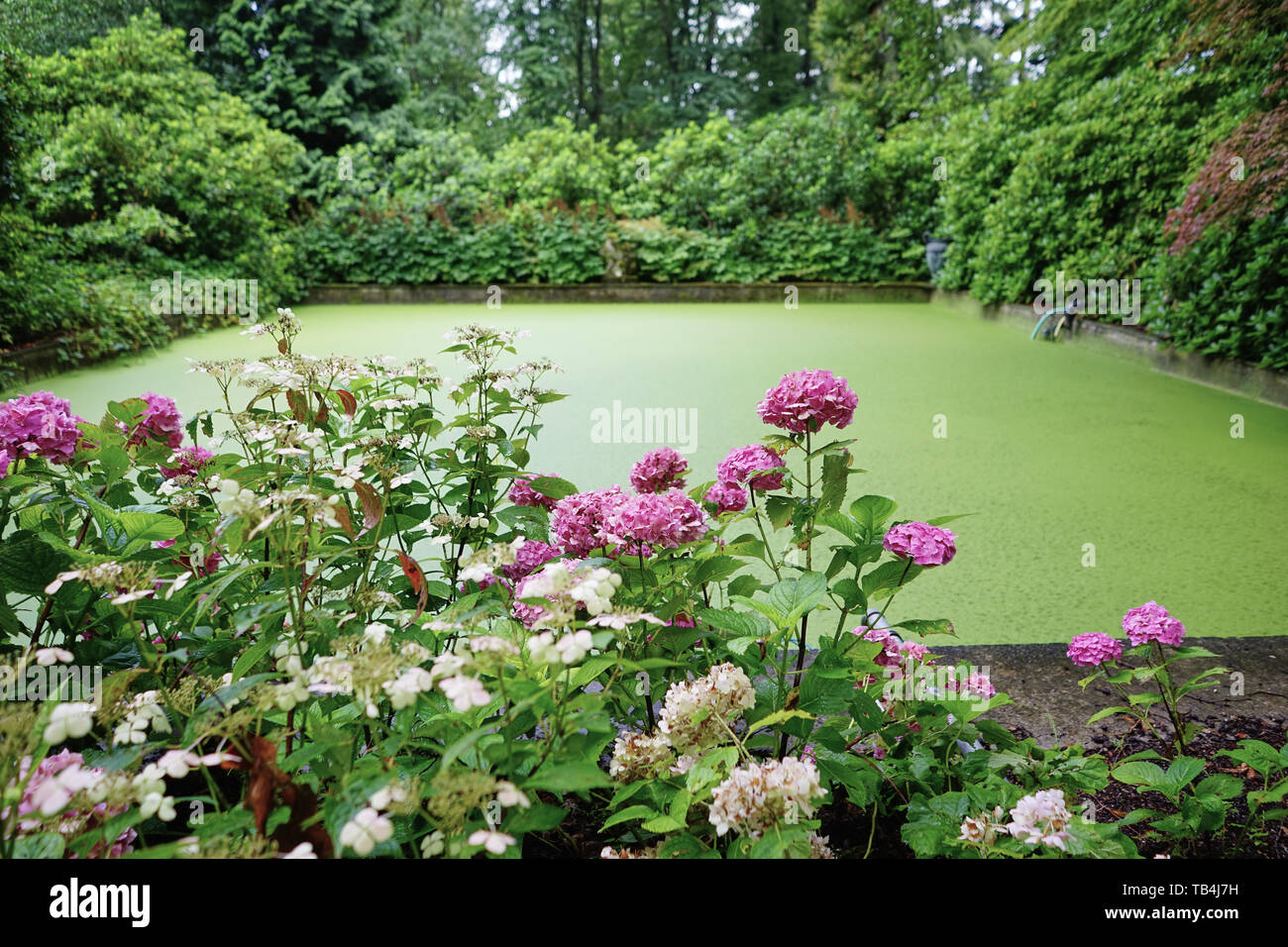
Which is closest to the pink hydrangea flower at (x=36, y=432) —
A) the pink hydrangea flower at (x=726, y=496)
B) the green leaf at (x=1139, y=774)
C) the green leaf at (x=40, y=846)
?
the green leaf at (x=40, y=846)

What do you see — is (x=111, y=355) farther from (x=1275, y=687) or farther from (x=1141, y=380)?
(x=1141, y=380)

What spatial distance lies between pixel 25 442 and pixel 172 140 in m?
6.85

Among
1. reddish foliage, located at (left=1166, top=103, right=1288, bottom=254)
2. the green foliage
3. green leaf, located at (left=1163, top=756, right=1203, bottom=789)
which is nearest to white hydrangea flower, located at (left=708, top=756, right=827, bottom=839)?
green leaf, located at (left=1163, top=756, right=1203, bottom=789)

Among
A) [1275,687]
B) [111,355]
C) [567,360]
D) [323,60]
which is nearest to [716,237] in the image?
[567,360]

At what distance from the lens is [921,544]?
82 cm

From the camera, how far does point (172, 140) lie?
646 centimetres

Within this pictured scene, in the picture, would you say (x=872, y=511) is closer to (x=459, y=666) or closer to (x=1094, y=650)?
(x=459, y=666)

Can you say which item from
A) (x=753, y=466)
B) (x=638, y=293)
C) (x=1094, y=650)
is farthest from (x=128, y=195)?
(x=1094, y=650)

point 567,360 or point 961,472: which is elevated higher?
point 567,360

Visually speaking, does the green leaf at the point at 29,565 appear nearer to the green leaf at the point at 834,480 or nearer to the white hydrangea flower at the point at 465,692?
Answer: the white hydrangea flower at the point at 465,692

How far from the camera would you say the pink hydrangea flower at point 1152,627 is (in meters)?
1.13

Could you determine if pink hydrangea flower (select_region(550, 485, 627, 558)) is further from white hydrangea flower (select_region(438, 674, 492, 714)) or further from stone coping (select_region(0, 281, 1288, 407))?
stone coping (select_region(0, 281, 1288, 407))

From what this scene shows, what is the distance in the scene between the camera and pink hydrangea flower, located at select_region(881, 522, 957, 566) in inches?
31.8

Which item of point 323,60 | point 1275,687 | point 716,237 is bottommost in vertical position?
point 1275,687
